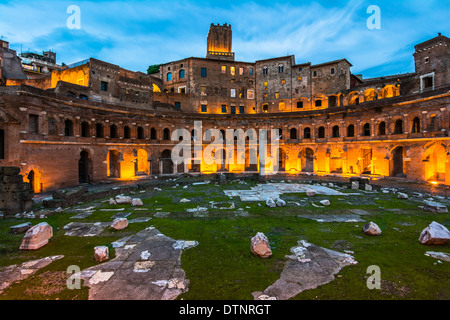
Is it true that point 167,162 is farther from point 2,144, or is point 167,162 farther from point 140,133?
point 2,144

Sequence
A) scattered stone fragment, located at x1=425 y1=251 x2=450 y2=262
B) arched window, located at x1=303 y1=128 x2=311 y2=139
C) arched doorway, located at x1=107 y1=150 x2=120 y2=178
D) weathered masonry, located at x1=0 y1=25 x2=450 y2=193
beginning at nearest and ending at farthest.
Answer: scattered stone fragment, located at x1=425 y1=251 x2=450 y2=262 < weathered masonry, located at x1=0 y1=25 x2=450 y2=193 < arched doorway, located at x1=107 y1=150 x2=120 y2=178 < arched window, located at x1=303 y1=128 x2=311 y2=139

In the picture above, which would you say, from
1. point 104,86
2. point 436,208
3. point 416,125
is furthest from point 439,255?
point 104,86

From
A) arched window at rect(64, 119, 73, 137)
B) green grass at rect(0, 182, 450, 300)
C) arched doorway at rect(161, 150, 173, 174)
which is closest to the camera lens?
green grass at rect(0, 182, 450, 300)

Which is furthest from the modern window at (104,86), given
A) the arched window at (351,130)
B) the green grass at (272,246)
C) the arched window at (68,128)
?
the arched window at (351,130)

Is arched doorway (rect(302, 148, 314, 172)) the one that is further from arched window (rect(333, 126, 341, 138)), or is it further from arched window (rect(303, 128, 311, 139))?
arched window (rect(333, 126, 341, 138))

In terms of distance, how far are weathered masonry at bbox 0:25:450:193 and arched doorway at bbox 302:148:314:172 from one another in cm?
16

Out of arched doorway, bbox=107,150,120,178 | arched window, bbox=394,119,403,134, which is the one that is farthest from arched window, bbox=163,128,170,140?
arched window, bbox=394,119,403,134

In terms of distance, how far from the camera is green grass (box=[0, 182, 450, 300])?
4.65 metres

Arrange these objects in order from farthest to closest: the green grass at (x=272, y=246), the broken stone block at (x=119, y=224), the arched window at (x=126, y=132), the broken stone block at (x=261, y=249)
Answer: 1. the arched window at (x=126, y=132)
2. the broken stone block at (x=119, y=224)
3. the broken stone block at (x=261, y=249)
4. the green grass at (x=272, y=246)

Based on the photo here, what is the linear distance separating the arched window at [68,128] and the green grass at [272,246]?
1462cm

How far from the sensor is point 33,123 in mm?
18812

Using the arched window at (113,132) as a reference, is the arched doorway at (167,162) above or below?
below

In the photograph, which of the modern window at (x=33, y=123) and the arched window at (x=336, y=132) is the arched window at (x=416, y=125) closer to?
the arched window at (x=336, y=132)

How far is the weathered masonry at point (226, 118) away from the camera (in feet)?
63.7
